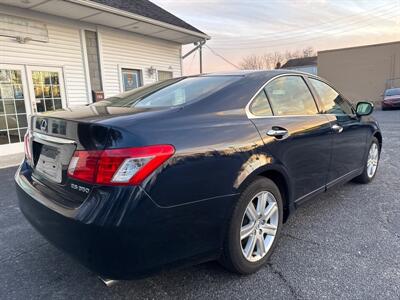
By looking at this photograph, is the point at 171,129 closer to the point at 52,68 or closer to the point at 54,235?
the point at 54,235

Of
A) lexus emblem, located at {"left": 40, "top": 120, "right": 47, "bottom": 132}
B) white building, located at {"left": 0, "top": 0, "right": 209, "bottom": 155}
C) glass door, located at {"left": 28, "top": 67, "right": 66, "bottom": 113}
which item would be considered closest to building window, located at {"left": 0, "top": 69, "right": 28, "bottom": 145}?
white building, located at {"left": 0, "top": 0, "right": 209, "bottom": 155}

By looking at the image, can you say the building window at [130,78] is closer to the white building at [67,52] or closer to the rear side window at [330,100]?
the white building at [67,52]

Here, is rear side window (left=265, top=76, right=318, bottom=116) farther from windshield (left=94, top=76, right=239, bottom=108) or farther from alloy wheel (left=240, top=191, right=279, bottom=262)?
alloy wheel (left=240, top=191, right=279, bottom=262)

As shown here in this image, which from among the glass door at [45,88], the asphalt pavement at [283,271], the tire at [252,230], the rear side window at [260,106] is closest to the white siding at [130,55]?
the glass door at [45,88]

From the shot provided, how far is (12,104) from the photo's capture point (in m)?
7.28

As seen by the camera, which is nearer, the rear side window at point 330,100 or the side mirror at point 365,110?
the rear side window at point 330,100

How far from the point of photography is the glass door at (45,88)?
25.0 feet

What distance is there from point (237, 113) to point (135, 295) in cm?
146

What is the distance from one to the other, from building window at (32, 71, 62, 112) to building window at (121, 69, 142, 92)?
7.82 feet

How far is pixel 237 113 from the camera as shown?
7.37 ft

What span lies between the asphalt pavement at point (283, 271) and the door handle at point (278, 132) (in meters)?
1.00

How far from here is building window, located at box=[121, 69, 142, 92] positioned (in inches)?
400

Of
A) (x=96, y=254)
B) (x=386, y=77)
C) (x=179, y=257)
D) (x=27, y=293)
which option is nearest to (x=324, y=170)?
(x=179, y=257)

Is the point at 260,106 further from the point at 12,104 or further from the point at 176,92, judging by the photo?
the point at 12,104
